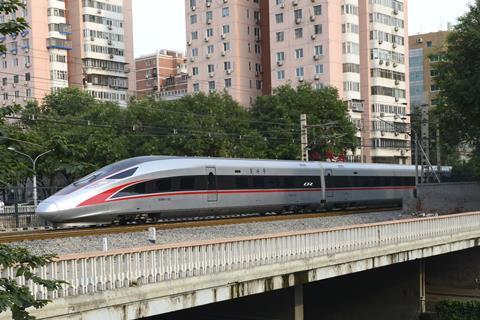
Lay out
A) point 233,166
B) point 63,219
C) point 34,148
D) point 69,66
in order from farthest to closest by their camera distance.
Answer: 1. point 69,66
2. point 233,166
3. point 63,219
4. point 34,148

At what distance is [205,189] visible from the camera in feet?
94.4

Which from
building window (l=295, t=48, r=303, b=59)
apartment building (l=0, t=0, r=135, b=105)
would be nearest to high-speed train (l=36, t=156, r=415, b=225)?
building window (l=295, t=48, r=303, b=59)

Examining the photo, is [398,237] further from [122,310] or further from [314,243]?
[122,310]

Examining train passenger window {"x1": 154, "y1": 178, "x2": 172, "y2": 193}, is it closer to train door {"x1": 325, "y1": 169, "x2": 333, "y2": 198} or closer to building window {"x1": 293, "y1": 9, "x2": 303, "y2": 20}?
train door {"x1": 325, "y1": 169, "x2": 333, "y2": 198}

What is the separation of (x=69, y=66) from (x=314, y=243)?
85654mm

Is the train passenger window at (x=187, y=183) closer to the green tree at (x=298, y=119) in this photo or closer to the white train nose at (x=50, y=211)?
the white train nose at (x=50, y=211)

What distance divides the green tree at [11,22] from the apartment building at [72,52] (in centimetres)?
8485

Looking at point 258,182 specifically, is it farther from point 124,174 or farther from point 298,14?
point 298,14

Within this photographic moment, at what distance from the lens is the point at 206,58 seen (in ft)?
Answer: 294

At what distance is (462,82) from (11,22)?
108 ft

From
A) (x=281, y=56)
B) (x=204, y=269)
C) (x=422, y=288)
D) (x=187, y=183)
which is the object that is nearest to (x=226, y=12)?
(x=281, y=56)

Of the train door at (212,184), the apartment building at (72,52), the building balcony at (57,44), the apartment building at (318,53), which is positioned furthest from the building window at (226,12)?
the train door at (212,184)

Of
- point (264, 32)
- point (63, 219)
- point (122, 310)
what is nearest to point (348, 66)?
point (264, 32)

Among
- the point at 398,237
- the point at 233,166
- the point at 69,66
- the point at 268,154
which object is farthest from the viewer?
the point at 69,66
